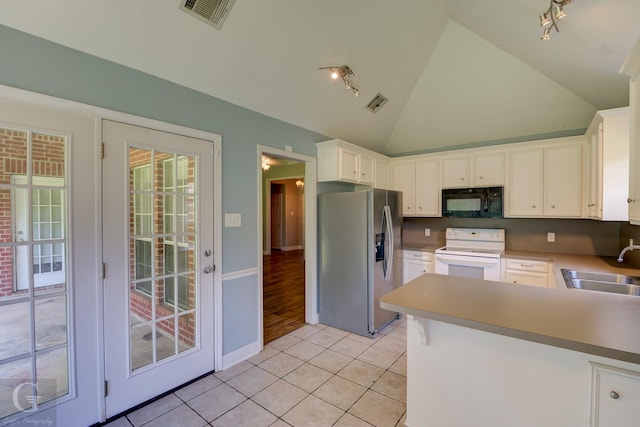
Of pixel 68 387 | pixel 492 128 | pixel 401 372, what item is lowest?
pixel 401 372

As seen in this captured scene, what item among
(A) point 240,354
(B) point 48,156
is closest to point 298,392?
(A) point 240,354

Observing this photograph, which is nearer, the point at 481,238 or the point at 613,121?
the point at 613,121

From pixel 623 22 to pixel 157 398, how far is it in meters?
4.00

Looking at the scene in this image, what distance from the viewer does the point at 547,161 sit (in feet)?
11.4

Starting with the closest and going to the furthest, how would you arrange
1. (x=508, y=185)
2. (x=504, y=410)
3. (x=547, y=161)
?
(x=504, y=410), (x=547, y=161), (x=508, y=185)

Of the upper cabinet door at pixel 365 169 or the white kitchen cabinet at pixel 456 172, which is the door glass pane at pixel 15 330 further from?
the white kitchen cabinet at pixel 456 172

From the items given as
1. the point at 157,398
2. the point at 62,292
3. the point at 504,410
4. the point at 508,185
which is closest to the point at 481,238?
the point at 508,185

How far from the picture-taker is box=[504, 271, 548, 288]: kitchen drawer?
10.6 ft

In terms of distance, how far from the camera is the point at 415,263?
163 inches

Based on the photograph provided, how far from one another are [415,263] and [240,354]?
8.64ft

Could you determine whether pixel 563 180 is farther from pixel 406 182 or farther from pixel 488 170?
pixel 406 182

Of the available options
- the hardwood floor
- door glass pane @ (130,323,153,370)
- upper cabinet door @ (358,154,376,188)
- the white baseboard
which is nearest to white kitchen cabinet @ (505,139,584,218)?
upper cabinet door @ (358,154,376,188)

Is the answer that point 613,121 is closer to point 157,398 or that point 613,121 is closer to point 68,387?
point 157,398

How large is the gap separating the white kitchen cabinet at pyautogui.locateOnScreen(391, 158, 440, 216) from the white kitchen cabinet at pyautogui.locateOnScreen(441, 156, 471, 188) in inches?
4.4
